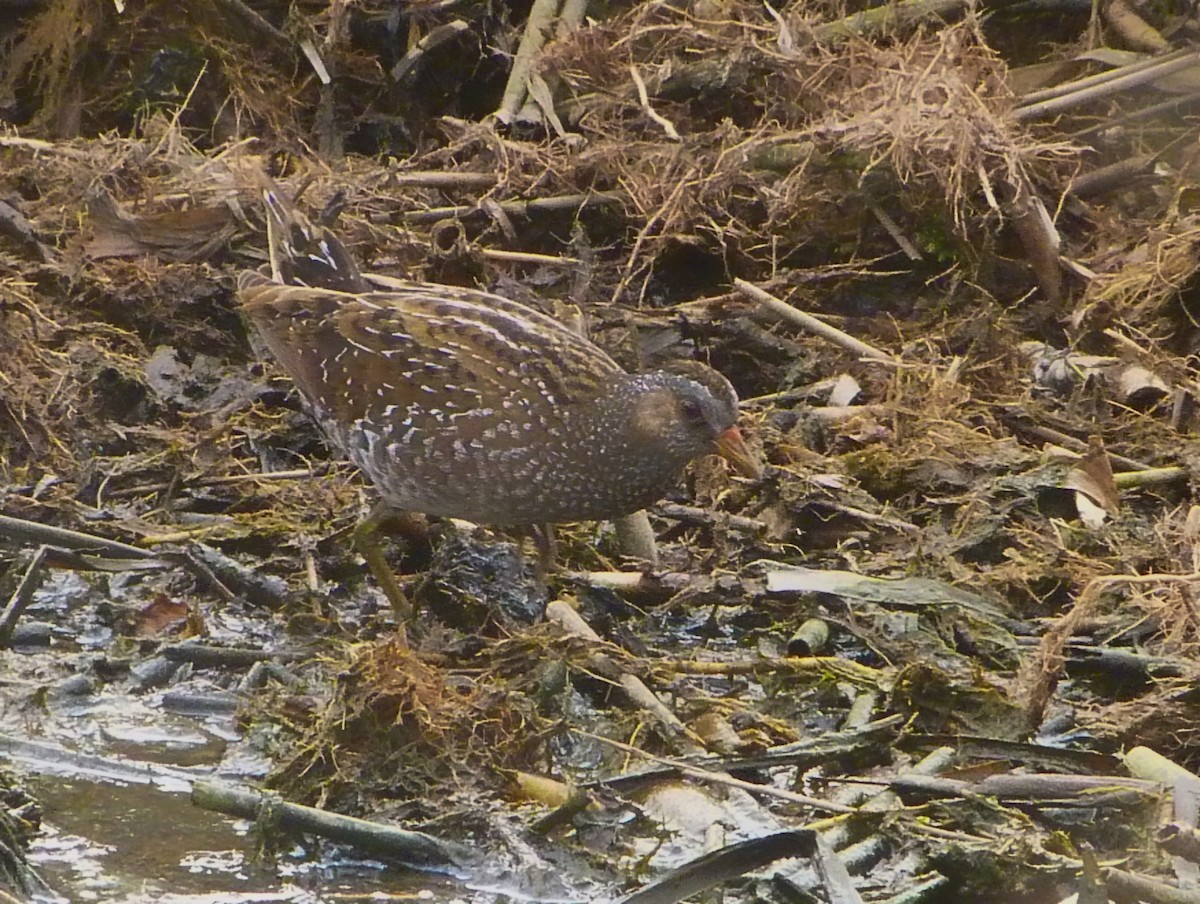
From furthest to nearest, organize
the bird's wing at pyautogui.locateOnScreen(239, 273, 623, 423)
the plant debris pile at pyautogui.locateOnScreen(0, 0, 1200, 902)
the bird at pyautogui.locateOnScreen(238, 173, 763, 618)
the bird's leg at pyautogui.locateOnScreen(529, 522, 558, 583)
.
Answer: the bird's leg at pyautogui.locateOnScreen(529, 522, 558, 583) < the bird's wing at pyautogui.locateOnScreen(239, 273, 623, 423) < the bird at pyautogui.locateOnScreen(238, 173, 763, 618) < the plant debris pile at pyautogui.locateOnScreen(0, 0, 1200, 902)

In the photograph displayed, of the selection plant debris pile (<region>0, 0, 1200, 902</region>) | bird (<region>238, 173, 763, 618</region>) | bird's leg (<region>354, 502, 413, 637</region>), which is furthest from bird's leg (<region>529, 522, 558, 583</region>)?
bird's leg (<region>354, 502, 413, 637</region>)

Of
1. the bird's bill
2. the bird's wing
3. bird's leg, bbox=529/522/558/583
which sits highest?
the bird's wing

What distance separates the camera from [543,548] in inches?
201

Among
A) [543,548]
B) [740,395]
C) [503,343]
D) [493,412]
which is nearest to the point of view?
[493,412]

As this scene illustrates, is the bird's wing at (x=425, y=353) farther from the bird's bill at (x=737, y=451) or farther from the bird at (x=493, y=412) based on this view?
the bird's bill at (x=737, y=451)

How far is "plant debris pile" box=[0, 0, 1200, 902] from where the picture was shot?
3998 mm

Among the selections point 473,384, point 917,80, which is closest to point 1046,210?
point 917,80

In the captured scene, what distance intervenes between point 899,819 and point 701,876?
555mm

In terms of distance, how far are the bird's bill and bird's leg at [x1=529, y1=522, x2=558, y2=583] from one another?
1.78ft

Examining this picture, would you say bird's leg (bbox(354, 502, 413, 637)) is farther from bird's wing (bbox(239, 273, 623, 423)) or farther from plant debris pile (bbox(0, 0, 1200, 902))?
bird's wing (bbox(239, 273, 623, 423))

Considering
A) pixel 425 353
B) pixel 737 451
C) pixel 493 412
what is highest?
pixel 425 353

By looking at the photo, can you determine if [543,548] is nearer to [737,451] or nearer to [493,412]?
[493,412]

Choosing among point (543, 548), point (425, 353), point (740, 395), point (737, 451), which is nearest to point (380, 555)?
point (543, 548)

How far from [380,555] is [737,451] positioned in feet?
3.40
